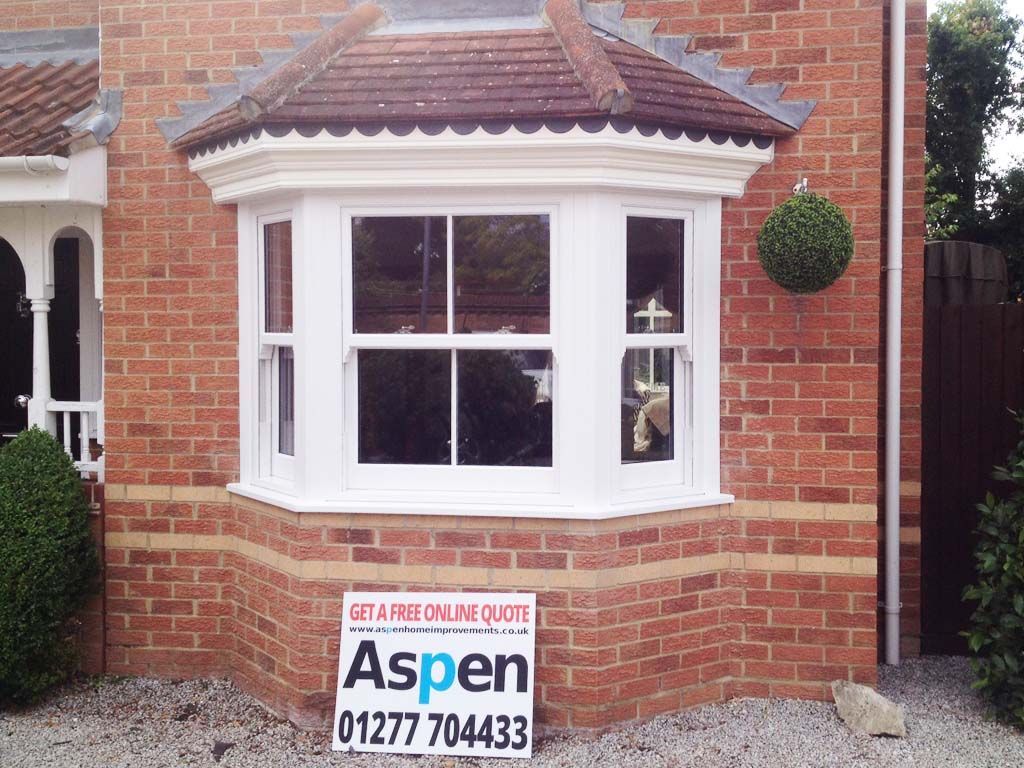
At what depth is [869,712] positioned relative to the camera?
489 centimetres

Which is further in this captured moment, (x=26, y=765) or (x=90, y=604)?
(x=90, y=604)

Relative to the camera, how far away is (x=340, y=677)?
194 inches

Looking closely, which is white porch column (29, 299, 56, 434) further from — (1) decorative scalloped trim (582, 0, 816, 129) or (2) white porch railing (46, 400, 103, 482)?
(1) decorative scalloped trim (582, 0, 816, 129)

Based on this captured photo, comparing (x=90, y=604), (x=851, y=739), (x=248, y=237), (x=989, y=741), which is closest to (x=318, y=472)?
(x=248, y=237)

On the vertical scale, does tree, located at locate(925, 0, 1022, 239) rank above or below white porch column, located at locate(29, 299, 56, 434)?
above

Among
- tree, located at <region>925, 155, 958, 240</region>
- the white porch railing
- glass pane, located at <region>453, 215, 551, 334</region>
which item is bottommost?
the white porch railing

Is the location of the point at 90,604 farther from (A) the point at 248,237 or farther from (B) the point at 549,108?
(B) the point at 549,108

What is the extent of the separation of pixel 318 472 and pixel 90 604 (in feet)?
5.52

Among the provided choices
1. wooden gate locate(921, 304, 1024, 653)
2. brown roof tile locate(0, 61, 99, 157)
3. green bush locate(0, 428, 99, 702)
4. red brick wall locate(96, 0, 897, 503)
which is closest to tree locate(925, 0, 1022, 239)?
wooden gate locate(921, 304, 1024, 653)

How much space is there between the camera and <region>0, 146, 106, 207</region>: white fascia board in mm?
5285

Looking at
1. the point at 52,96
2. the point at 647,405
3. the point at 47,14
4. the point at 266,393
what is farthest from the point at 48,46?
the point at 647,405

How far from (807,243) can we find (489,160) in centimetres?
143

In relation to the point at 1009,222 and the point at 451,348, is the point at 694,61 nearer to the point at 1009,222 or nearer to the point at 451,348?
the point at 451,348

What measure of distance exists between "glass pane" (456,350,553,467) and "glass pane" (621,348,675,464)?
1.26 ft
